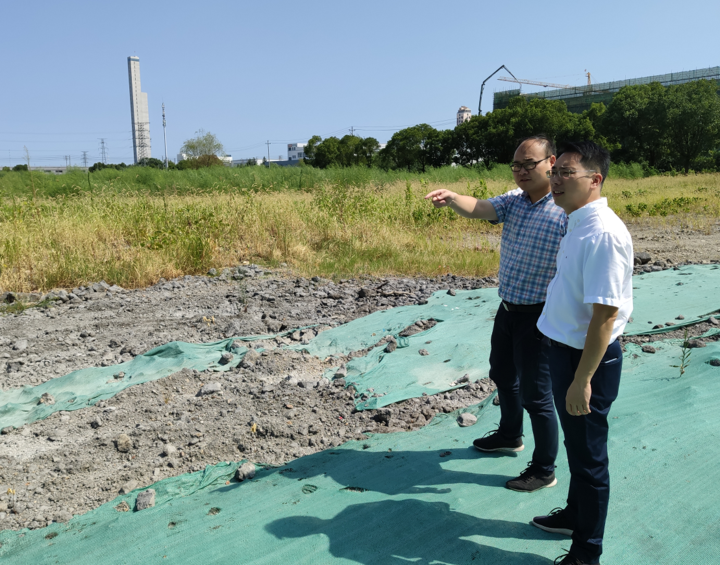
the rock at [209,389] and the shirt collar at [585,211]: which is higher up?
the shirt collar at [585,211]

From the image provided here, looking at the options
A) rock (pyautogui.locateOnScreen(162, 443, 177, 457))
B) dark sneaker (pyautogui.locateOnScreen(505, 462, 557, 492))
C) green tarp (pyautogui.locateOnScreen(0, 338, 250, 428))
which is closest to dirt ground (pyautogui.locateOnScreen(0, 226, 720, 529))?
rock (pyautogui.locateOnScreen(162, 443, 177, 457))

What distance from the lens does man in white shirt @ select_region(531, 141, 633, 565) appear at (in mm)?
1521

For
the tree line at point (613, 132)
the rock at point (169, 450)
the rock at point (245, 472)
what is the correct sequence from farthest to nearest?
the tree line at point (613, 132)
the rock at point (169, 450)
the rock at point (245, 472)

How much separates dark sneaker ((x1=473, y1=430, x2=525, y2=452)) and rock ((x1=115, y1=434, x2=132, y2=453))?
74.5 inches

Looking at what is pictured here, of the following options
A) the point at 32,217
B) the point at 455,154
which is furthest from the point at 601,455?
the point at 455,154

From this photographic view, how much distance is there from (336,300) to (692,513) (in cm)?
426

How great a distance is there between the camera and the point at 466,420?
9.73 ft

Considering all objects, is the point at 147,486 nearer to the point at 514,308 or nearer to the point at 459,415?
the point at 459,415

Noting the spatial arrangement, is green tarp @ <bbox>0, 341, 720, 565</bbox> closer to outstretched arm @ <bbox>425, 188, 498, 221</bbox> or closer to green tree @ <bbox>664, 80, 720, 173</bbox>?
outstretched arm @ <bbox>425, 188, 498, 221</bbox>

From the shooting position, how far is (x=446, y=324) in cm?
464

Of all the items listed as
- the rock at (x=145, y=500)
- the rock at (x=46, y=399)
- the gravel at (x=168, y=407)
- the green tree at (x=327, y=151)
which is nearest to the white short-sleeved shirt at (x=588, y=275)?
the gravel at (x=168, y=407)

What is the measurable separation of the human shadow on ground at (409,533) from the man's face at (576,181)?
3.97 ft

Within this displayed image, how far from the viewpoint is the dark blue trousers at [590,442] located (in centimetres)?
165

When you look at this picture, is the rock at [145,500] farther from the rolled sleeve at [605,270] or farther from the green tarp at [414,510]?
the rolled sleeve at [605,270]
